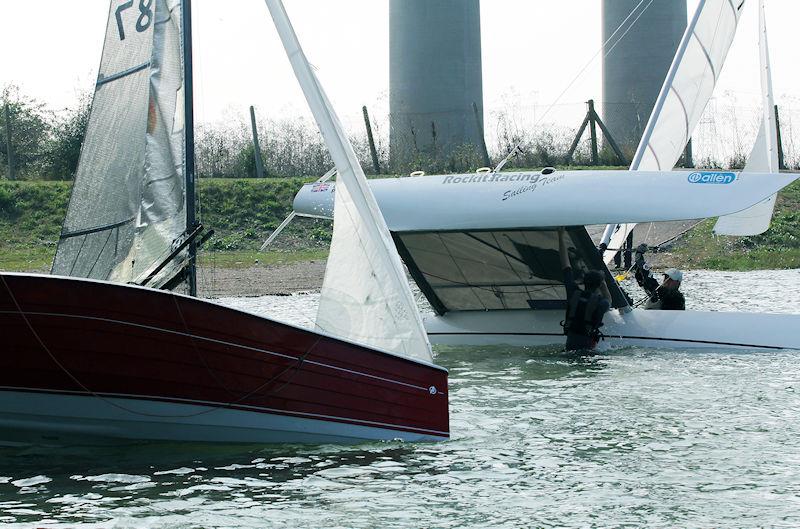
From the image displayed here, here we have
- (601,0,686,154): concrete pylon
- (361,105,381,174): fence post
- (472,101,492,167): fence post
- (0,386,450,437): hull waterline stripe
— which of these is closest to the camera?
(0,386,450,437): hull waterline stripe

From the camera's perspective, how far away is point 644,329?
14.0 m

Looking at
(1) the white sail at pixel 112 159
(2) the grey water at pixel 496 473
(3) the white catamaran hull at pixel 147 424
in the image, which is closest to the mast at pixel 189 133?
(1) the white sail at pixel 112 159

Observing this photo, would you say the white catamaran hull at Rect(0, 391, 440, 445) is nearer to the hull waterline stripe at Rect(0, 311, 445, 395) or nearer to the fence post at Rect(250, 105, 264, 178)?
the hull waterline stripe at Rect(0, 311, 445, 395)

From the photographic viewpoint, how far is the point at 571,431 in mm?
9523

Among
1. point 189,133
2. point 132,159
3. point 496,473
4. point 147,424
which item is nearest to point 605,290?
point 189,133

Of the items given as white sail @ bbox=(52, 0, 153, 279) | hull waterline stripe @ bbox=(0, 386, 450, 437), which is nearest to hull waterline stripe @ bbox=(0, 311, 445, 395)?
hull waterline stripe @ bbox=(0, 386, 450, 437)

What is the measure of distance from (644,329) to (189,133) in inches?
246

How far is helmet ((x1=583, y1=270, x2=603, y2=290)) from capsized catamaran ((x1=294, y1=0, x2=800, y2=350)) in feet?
1.36

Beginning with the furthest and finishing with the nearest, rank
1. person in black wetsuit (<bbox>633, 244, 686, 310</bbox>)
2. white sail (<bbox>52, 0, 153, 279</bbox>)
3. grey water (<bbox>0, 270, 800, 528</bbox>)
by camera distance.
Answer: person in black wetsuit (<bbox>633, 244, 686, 310</bbox>) < white sail (<bbox>52, 0, 153, 279</bbox>) < grey water (<bbox>0, 270, 800, 528</bbox>)

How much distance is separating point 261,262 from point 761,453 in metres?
15.7

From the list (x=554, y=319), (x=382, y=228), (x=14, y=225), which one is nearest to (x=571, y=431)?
(x=382, y=228)

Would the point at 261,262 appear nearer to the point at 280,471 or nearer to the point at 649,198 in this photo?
the point at 649,198

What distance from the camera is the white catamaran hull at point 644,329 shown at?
535 inches

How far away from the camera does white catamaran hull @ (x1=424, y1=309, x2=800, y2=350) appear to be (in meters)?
13.6
